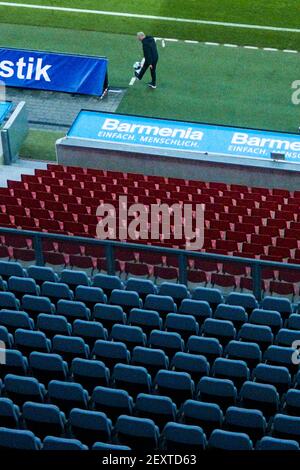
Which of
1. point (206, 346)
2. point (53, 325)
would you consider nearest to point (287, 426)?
point (206, 346)

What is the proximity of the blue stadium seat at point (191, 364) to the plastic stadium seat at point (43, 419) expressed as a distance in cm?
145

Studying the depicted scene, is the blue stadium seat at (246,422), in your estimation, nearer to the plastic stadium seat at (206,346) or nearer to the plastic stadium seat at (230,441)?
the plastic stadium seat at (230,441)

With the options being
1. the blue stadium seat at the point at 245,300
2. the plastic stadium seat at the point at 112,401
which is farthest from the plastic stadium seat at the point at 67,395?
the blue stadium seat at the point at 245,300

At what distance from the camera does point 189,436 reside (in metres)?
10.1

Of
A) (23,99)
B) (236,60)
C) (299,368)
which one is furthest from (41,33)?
(299,368)

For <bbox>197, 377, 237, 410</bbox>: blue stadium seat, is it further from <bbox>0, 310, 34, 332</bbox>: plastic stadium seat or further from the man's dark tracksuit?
the man's dark tracksuit

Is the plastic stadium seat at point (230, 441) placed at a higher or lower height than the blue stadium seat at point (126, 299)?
lower

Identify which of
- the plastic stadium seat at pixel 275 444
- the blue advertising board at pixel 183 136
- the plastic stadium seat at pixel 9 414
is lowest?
the plastic stadium seat at pixel 9 414

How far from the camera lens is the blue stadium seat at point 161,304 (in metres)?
12.4

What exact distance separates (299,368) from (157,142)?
6.80 m

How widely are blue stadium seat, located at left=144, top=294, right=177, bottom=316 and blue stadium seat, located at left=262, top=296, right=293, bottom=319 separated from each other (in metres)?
1.13

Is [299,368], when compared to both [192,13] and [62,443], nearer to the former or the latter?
[62,443]

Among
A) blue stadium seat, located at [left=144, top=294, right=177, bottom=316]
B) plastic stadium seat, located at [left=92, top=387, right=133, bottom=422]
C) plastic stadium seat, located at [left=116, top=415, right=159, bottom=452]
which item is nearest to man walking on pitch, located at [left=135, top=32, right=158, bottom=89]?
blue stadium seat, located at [left=144, top=294, right=177, bottom=316]

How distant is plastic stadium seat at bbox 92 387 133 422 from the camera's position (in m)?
10.7
